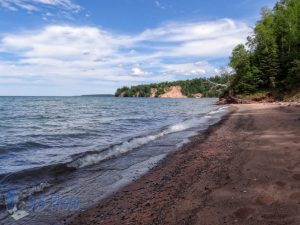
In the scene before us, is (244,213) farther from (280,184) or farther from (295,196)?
(280,184)

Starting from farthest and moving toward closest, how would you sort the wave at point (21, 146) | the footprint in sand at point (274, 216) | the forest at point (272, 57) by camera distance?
the forest at point (272, 57) → the wave at point (21, 146) → the footprint in sand at point (274, 216)

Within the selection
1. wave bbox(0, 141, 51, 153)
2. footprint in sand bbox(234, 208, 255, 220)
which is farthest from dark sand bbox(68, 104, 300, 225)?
wave bbox(0, 141, 51, 153)

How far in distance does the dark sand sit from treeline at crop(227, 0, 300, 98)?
148ft

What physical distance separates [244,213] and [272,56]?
56845 millimetres

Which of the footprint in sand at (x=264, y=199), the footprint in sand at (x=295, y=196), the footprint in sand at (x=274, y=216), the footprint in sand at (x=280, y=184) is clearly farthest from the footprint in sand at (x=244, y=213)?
the footprint in sand at (x=280, y=184)

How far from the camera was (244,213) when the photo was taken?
18.0ft

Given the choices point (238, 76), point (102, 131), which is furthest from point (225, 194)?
point (238, 76)

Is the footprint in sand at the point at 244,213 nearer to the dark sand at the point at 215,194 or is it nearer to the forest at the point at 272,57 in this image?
the dark sand at the point at 215,194

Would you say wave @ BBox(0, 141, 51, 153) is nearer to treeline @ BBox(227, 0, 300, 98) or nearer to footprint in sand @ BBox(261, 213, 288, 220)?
footprint in sand @ BBox(261, 213, 288, 220)

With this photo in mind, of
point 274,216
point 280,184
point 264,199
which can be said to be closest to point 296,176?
point 280,184

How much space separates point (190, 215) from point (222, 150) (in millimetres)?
6373

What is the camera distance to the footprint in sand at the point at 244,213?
17.5 feet

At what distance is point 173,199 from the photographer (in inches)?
263

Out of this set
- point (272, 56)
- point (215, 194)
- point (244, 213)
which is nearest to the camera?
point (244, 213)
